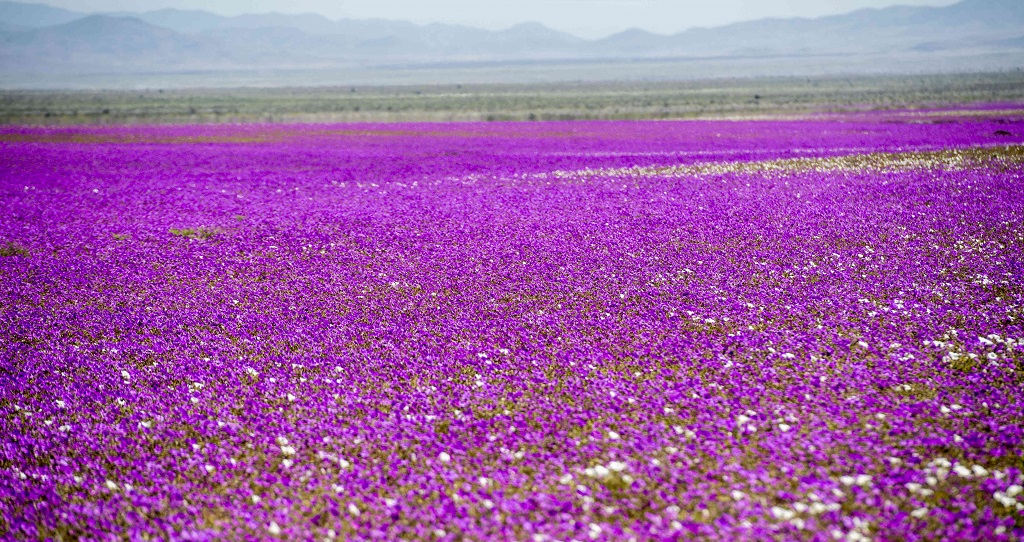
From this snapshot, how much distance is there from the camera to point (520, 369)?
970cm

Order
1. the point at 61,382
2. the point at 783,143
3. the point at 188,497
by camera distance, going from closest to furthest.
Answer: the point at 188,497, the point at 61,382, the point at 783,143

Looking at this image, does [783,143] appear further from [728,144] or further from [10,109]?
[10,109]

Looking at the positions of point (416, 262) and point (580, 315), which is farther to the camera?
point (416, 262)

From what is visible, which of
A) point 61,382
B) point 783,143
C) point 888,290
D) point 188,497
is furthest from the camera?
point 783,143

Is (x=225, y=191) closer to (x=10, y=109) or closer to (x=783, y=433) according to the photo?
(x=783, y=433)

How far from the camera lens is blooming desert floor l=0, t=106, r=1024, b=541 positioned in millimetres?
6566

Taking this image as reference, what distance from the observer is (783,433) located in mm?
7688

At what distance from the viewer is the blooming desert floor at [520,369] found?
21.5 ft

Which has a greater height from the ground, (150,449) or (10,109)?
(10,109)

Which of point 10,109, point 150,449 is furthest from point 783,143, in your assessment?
point 10,109

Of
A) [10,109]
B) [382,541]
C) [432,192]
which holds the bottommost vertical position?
[382,541]

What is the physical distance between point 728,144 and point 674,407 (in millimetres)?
37213

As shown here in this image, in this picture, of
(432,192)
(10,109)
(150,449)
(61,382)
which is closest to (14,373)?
(61,382)

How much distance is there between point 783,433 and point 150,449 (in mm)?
6404
